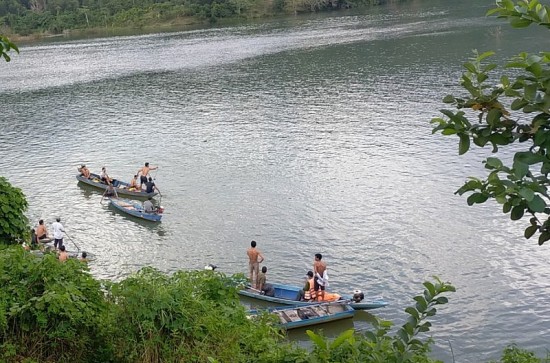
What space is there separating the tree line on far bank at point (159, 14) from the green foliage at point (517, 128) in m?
110

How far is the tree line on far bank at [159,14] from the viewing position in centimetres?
11031

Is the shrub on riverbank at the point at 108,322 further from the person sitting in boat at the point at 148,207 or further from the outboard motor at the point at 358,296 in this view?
the person sitting in boat at the point at 148,207

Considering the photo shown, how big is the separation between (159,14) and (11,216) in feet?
352

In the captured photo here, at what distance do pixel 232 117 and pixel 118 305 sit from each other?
1257 inches

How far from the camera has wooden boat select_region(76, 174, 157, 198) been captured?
27547mm

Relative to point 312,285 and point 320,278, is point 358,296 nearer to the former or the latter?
point 320,278

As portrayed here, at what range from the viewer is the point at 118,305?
970cm

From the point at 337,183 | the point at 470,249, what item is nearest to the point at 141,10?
the point at 337,183

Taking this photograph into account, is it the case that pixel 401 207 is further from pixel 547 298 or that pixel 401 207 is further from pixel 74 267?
pixel 74 267

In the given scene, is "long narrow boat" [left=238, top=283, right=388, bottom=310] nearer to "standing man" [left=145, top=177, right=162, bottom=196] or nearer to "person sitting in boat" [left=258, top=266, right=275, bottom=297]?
"person sitting in boat" [left=258, top=266, right=275, bottom=297]

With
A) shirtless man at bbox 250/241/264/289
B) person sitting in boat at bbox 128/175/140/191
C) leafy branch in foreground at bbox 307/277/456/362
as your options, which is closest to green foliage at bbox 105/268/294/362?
leafy branch in foreground at bbox 307/277/456/362

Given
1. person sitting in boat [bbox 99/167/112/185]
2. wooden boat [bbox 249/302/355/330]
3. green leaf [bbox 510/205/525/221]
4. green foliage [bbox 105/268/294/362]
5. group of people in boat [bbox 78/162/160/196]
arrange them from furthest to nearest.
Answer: person sitting in boat [bbox 99/167/112/185]
group of people in boat [bbox 78/162/160/196]
wooden boat [bbox 249/302/355/330]
green foliage [bbox 105/268/294/362]
green leaf [bbox 510/205/525/221]

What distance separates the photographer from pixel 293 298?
1764 cm

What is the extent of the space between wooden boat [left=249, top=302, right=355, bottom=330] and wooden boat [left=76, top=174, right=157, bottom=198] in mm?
12898
